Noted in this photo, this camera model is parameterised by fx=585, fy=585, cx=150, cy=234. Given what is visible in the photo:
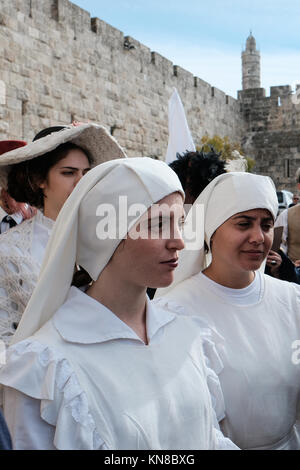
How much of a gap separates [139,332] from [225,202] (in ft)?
3.21

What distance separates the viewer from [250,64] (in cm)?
5109

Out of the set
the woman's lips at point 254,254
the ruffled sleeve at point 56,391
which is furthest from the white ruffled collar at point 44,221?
the ruffled sleeve at point 56,391

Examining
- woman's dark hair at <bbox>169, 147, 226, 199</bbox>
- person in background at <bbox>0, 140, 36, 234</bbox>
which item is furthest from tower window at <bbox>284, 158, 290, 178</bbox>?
woman's dark hair at <bbox>169, 147, 226, 199</bbox>

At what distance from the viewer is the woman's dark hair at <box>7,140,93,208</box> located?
278 cm

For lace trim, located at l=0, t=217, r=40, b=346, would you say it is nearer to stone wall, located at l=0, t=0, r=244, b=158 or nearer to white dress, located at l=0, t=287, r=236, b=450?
white dress, located at l=0, t=287, r=236, b=450

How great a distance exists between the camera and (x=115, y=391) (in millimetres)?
1571

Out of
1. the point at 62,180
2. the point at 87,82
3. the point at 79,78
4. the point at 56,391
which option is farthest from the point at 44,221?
the point at 87,82

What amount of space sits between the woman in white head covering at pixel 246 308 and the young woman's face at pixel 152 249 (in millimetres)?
645

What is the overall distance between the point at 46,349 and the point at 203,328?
652mm

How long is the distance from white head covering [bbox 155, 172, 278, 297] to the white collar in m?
0.90

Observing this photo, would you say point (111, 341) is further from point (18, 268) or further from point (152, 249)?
point (18, 268)
